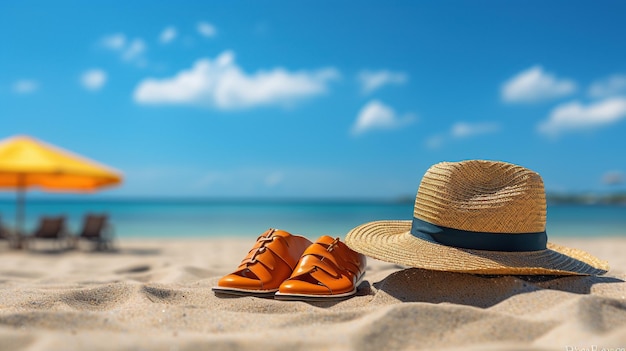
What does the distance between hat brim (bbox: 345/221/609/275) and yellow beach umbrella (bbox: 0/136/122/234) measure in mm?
7416

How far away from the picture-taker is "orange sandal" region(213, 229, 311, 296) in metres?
2.70

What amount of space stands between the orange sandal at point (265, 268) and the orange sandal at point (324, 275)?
10cm

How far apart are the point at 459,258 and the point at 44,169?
7942 millimetres

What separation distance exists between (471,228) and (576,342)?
3.06 ft

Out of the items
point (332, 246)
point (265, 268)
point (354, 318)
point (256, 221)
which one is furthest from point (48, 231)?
point (256, 221)

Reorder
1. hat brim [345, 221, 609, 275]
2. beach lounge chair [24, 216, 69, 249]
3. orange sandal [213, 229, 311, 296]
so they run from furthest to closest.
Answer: beach lounge chair [24, 216, 69, 249] < orange sandal [213, 229, 311, 296] < hat brim [345, 221, 609, 275]

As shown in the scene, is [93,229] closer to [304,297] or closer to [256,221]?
[304,297]

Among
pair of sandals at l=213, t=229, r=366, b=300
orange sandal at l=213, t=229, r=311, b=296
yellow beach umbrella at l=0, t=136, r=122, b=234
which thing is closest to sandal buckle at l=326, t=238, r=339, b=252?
pair of sandals at l=213, t=229, r=366, b=300

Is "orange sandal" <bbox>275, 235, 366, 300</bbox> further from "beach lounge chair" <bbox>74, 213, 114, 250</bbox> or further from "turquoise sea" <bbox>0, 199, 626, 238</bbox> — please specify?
"turquoise sea" <bbox>0, 199, 626, 238</bbox>

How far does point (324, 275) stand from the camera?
2.69m

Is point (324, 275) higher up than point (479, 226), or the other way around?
point (479, 226)

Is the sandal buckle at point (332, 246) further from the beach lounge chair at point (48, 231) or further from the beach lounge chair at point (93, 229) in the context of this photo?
the beach lounge chair at point (48, 231)

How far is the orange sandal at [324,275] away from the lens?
2602mm

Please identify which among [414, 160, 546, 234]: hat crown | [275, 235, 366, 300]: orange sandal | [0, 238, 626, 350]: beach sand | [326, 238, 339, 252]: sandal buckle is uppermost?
[414, 160, 546, 234]: hat crown
